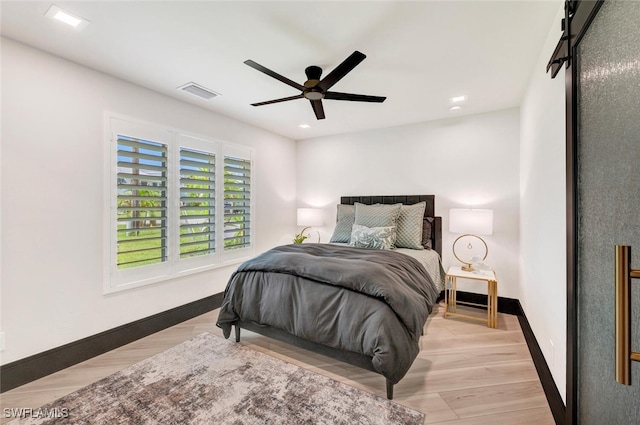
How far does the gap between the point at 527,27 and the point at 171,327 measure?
4.18 meters

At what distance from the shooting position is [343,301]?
2035mm

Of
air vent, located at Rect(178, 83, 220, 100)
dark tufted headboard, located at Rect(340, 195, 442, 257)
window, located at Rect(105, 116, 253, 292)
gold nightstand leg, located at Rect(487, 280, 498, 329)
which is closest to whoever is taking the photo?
window, located at Rect(105, 116, 253, 292)

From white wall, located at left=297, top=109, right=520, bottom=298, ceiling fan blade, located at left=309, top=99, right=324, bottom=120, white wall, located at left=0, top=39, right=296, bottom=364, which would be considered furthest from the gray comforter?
white wall, located at left=297, top=109, right=520, bottom=298

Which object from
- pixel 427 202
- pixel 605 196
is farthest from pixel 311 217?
pixel 605 196

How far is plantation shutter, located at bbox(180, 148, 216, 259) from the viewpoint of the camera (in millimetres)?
3162

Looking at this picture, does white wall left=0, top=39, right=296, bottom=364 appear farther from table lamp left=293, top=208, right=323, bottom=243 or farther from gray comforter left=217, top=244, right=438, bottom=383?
table lamp left=293, top=208, right=323, bottom=243

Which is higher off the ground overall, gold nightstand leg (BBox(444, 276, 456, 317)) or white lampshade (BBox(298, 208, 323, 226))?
white lampshade (BBox(298, 208, 323, 226))

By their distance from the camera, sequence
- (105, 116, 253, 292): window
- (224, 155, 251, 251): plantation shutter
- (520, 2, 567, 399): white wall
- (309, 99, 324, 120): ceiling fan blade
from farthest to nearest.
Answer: (224, 155, 251, 251): plantation shutter < (105, 116, 253, 292): window < (309, 99, 324, 120): ceiling fan blade < (520, 2, 567, 399): white wall

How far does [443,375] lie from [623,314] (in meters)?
1.84

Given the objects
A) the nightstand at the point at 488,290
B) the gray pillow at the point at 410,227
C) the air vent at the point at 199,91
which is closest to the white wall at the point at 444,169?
the gray pillow at the point at 410,227

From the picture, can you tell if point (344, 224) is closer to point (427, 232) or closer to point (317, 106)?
point (427, 232)

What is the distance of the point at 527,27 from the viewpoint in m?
1.89

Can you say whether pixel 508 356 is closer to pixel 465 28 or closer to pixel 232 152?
pixel 465 28

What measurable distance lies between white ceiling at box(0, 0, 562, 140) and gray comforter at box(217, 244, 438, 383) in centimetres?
173
